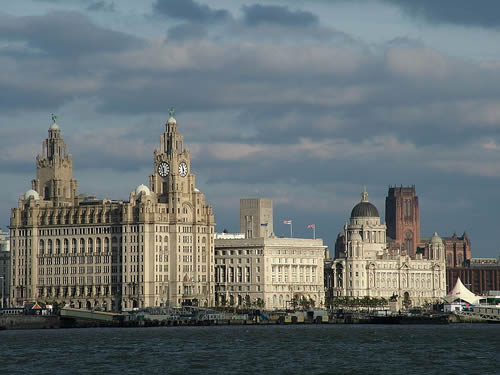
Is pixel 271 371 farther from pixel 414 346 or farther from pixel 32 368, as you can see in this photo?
pixel 414 346

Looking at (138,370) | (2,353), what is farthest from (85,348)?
(138,370)

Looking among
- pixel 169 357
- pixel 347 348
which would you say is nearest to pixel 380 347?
pixel 347 348

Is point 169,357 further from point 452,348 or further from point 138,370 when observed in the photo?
point 452,348

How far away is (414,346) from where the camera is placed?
19562 centimetres

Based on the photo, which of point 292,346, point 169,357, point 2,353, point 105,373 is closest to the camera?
point 105,373

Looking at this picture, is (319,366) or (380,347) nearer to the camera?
(319,366)

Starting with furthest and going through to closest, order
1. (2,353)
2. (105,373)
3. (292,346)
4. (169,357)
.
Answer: (292,346)
(2,353)
(169,357)
(105,373)

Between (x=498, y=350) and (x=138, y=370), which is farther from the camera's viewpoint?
(x=498, y=350)

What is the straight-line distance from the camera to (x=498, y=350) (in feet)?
611

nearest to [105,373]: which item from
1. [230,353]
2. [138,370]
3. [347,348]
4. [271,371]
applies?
[138,370]

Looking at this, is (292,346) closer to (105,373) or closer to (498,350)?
(498,350)

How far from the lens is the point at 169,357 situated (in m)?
173

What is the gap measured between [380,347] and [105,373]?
53425 millimetres

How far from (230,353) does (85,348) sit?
23.7 meters
